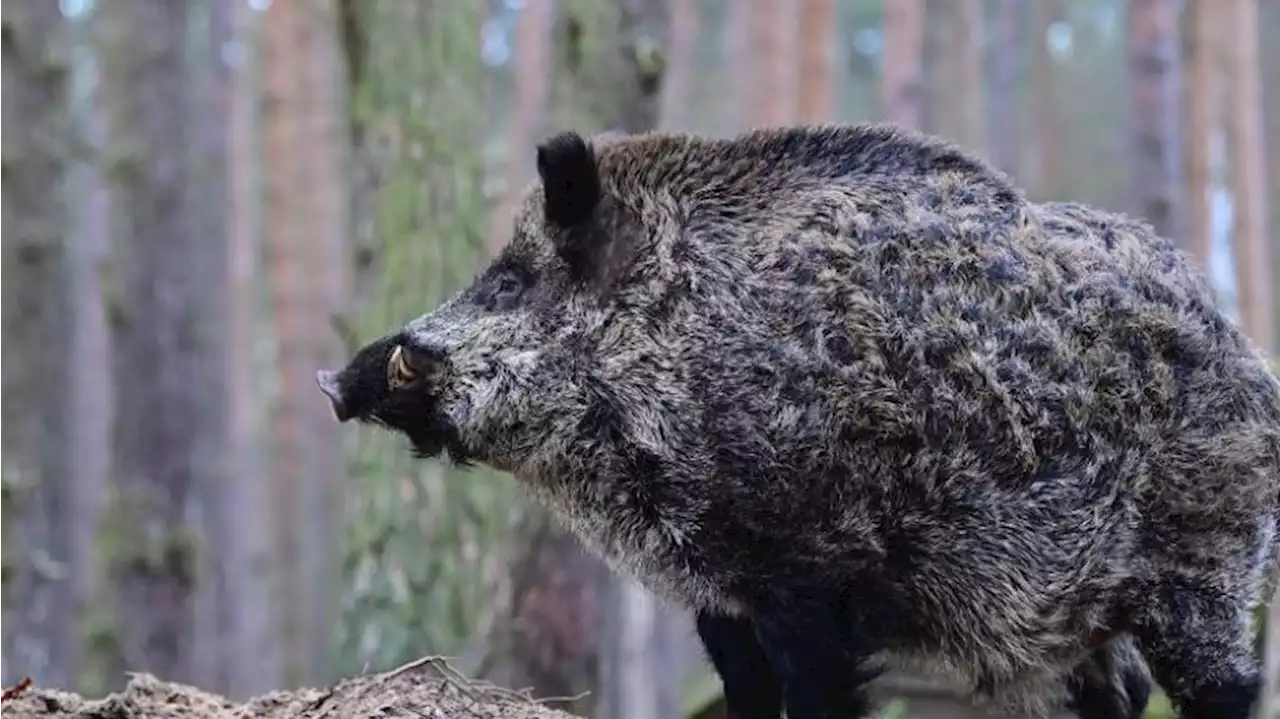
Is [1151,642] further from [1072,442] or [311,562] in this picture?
[311,562]

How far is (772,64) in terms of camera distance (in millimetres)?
15789

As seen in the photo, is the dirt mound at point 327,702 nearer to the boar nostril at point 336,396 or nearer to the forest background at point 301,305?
the boar nostril at point 336,396

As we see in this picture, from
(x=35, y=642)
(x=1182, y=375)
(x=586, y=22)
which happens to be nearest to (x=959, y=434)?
(x=1182, y=375)

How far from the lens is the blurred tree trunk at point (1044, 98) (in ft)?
77.3

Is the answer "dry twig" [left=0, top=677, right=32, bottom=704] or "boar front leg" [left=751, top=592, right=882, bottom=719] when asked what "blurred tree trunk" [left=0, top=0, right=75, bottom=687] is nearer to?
"dry twig" [left=0, top=677, right=32, bottom=704]

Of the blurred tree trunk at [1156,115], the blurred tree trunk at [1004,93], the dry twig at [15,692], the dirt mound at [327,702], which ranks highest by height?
the blurred tree trunk at [1004,93]

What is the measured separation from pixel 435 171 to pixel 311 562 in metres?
10.2

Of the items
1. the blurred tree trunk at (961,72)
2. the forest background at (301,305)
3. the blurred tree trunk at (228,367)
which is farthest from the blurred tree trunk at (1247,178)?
the blurred tree trunk at (228,367)

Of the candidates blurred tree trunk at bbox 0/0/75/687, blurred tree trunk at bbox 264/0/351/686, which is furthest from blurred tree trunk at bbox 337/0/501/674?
blurred tree trunk at bbox 264/0/351/686

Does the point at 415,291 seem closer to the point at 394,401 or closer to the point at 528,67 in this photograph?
the point at 394,401

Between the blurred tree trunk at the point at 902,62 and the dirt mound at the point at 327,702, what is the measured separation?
1201cm

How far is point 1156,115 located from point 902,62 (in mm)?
3925

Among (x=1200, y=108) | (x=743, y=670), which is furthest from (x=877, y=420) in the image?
(x=1200, y=108)

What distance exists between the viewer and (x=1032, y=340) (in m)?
3.17
